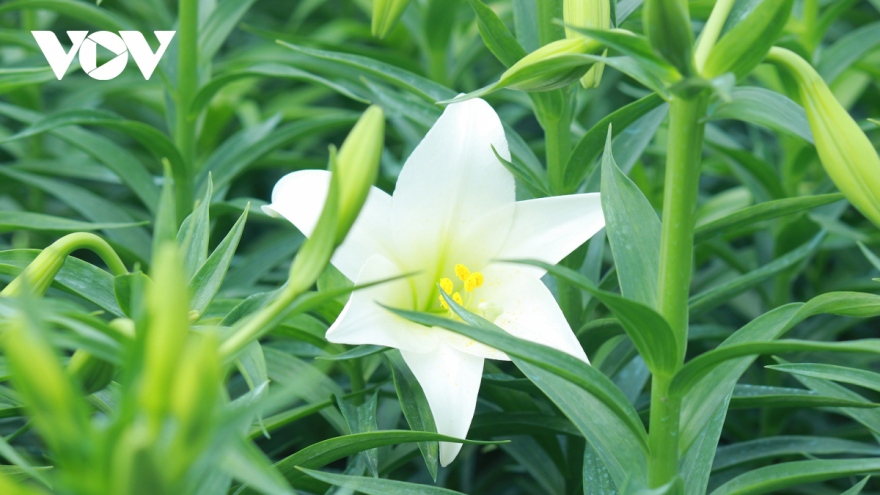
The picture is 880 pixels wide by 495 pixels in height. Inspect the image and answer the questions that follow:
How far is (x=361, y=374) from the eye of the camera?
54 centimetres

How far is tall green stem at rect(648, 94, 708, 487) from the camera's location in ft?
1.14

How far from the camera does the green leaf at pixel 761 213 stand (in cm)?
45

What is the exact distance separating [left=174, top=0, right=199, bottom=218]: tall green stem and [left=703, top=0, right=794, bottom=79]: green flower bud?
414mm

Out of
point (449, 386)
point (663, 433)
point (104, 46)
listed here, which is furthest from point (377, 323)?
point (104, 46)

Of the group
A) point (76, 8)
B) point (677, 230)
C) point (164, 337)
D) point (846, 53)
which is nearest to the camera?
point (164, 337)

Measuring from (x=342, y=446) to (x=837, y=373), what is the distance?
248 mm

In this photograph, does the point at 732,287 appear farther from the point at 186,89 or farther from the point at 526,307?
the point at 186,89

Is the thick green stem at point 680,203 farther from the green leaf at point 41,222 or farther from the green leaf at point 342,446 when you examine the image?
the green leaf at point 41,222

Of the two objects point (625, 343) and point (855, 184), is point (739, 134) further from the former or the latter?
point (855, 184)

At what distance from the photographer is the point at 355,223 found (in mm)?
441

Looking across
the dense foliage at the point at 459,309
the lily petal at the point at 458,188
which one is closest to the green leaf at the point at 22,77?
the dense foliage at the point at 459,309

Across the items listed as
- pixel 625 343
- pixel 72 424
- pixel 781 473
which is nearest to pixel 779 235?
pixel 625 343

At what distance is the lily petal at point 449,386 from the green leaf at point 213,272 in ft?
0.33

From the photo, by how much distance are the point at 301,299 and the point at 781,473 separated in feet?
0.80
